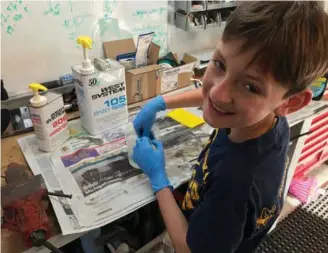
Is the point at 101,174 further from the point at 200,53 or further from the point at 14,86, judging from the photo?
the point at 200,53

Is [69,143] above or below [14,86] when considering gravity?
below

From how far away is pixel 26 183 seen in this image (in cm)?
74

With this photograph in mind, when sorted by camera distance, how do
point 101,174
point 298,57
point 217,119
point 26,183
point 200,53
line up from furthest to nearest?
1. point 200,53
2. point 101,174
3. point 26,183
4. point 217,119
5. point 298,57

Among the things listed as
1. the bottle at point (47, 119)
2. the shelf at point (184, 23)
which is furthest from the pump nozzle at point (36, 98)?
the shelf at point (184, 23)

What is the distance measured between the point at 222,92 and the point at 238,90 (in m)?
0.03

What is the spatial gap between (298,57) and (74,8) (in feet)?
2.71

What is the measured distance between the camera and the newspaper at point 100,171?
0.74 m

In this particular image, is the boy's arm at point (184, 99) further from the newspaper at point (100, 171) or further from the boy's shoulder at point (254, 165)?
the boy's shoulder at point (254, 165)

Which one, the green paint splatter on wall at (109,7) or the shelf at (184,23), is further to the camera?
the shelf at (184,23)

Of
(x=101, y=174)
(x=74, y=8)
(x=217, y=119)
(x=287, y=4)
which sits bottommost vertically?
(x=101, y=174)

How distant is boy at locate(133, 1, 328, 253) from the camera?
0.54m

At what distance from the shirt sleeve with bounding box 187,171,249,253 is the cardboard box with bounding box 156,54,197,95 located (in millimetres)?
648

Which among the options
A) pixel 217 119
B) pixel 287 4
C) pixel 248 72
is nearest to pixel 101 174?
pixel 217 119

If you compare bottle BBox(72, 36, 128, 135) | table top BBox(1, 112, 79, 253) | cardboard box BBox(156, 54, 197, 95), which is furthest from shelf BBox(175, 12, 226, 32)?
table top BBox(1, 112, 79, 253)
